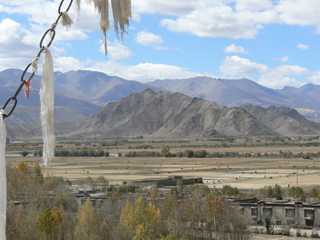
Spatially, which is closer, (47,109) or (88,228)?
(47,109)

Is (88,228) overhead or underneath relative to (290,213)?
overhead

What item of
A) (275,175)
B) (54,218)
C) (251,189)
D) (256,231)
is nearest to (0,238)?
(54,218)

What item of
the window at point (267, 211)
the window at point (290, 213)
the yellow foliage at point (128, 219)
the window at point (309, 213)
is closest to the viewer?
the yellow foliage at point (128, 219)

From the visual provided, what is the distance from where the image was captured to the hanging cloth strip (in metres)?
5.07

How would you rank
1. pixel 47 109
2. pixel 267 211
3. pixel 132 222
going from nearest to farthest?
pixel 47 109
pixel 132 222
pixel 267 211

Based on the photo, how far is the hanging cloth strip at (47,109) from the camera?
507 cm

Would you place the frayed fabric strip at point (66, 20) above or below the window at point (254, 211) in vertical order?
above

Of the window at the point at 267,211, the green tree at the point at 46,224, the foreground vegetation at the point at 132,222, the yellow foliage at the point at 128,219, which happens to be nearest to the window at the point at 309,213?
the window at the point at 267,211

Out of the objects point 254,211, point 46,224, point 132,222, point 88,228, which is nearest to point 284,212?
point 254,211

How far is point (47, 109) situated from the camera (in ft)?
17.0

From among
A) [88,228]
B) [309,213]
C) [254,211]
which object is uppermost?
[88,228]

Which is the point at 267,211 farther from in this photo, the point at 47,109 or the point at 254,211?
the point at 47,109

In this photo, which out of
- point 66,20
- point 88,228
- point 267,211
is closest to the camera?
point 66,20

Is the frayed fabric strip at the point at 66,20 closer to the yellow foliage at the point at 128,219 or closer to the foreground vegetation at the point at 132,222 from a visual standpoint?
the foreground vegetation at the point at 132,222
